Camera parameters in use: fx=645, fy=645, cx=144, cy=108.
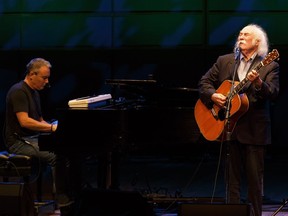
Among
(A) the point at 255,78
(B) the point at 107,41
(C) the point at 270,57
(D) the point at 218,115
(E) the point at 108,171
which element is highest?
(B) the point at 107,41

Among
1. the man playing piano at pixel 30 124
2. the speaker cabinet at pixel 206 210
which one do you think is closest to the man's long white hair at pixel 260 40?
the speaker cabinet at pixel 206 210

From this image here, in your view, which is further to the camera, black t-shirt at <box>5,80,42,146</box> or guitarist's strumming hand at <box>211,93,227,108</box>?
black t-shirt at <box>5,80,42,146</box>

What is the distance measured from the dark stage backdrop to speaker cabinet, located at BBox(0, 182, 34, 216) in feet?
15.3

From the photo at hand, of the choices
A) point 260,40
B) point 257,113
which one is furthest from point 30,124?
point 260,40

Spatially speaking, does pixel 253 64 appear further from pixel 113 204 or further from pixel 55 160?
pixel 55 160

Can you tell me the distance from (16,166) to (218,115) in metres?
1.92

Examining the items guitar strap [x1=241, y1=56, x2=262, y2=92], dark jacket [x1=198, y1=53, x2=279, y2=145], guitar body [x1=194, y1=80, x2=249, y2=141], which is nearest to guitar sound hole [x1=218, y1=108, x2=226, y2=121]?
guitar body [x1=194, y1=80, x2=249, y2=141]

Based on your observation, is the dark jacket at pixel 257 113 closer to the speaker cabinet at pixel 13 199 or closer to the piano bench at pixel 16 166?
the speaker cabinet at pixel 13 199

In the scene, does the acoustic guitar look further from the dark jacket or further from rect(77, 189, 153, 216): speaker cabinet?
rect(77, 189, 153, 216): speaker cabinet

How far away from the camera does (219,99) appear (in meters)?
4.96

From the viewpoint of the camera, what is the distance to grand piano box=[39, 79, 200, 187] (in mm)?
5422

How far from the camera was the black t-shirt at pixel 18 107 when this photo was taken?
5863 millimetres

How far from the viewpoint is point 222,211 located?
416cm

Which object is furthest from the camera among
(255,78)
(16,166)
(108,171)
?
(108,171)
